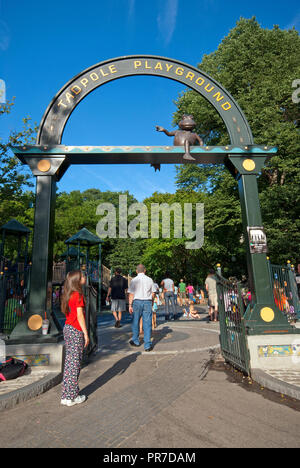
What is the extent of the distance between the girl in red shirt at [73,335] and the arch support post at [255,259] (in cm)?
276

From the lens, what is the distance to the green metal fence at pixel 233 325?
14.8ft

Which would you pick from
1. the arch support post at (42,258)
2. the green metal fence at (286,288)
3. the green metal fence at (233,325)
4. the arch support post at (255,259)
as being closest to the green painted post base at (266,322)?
the arch support post at (255,259)

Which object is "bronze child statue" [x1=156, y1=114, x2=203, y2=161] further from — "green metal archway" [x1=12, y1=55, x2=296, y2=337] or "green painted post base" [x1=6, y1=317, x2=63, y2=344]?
"green painted post base" [x1=6, y1=317, x2=63, y2=344]

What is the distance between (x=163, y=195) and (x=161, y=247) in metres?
7.21

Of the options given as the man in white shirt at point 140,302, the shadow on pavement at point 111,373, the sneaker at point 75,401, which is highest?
the man in white shirt at point 140,302

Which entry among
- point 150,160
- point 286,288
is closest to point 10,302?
point 150,160

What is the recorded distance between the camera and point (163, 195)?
1359 inches

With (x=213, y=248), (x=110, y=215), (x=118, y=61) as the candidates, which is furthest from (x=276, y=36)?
(x=110, y=215)

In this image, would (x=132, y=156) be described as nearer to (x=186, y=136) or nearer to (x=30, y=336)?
(x=186, y=136)

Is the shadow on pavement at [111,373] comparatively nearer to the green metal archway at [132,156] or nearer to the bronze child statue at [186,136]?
the green metal archway at [132,156]

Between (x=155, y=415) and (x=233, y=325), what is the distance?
97.4 inches

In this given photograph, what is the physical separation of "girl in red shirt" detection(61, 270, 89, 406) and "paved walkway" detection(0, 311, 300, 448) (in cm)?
17

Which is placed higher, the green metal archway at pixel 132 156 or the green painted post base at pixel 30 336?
the green metal archway at pixel 132 156

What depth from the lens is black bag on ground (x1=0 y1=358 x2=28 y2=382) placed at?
3992 millimetres
